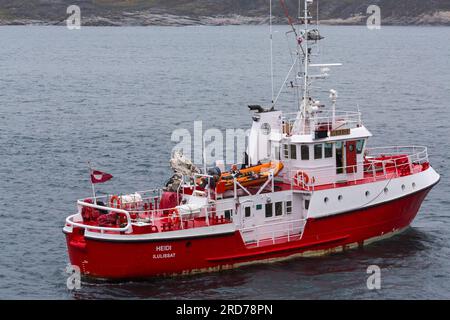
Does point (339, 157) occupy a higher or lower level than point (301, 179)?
higher

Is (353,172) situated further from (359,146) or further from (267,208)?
(267,208)

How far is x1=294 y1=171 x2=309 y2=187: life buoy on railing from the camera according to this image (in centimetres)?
3697

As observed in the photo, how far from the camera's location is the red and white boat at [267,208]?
3391cm

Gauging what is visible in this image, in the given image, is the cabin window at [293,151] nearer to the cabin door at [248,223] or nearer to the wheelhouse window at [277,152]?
the wheelhouse window at [277,152]

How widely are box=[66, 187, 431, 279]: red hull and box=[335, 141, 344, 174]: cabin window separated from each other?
2053 mm

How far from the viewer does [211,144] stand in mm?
62125

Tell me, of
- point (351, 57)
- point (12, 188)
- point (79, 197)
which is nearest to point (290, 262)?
point (79, 197)

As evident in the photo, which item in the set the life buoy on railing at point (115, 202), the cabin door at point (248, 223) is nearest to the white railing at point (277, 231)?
the cabin door at point (248, 223)

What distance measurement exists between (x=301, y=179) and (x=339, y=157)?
2.33 metres

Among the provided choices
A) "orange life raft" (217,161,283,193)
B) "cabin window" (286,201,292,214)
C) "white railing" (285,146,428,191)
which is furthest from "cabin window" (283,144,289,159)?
"cabin window" (286,201,292,214)

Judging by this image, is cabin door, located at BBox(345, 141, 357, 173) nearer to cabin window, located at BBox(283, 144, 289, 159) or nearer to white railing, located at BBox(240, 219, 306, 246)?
cabin window, located at BBox(283, 144, 289, 159)

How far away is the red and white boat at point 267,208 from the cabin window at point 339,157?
4 cm

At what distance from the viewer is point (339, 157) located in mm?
38156

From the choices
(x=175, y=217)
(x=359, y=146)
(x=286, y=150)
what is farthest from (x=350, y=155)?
(x=175, y=217)
